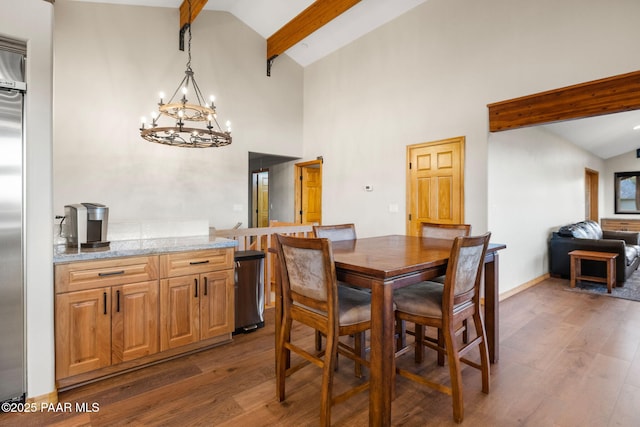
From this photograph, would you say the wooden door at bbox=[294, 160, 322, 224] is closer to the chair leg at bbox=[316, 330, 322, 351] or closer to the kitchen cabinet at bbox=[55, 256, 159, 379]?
the chair leg at bbox=[316, 330, 322, 351]

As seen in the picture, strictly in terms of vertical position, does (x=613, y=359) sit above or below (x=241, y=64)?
below

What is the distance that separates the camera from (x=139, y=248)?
233 cm

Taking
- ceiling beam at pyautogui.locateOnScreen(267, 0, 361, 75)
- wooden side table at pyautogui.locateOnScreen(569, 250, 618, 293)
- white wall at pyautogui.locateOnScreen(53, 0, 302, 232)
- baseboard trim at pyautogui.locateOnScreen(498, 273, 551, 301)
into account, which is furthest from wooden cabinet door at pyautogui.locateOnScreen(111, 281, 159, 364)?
wooden side table at pyautogui.locateOnScreen(569, 250, 618, 293)

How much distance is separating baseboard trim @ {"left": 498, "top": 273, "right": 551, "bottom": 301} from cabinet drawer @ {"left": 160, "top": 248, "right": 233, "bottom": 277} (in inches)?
136

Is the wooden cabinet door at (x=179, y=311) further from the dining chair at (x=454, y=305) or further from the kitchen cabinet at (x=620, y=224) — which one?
the kitchen cabinet at (x=620, y=224)

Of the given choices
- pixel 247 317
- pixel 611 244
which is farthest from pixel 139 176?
pixel 611 244

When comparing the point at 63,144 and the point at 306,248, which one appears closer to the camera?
the point at 306,248

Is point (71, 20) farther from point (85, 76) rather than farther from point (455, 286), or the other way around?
point (455, 286)

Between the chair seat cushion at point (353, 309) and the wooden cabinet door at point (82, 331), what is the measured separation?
1.61 metres

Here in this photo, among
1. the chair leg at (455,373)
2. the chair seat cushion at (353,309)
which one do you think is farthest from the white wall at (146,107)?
the chair leg at (455,373)

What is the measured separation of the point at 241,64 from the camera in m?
5.92

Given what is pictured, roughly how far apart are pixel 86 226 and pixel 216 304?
1123 mm

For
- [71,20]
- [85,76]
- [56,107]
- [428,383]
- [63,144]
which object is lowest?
[428,383]

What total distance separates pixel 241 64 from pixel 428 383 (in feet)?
19.3
